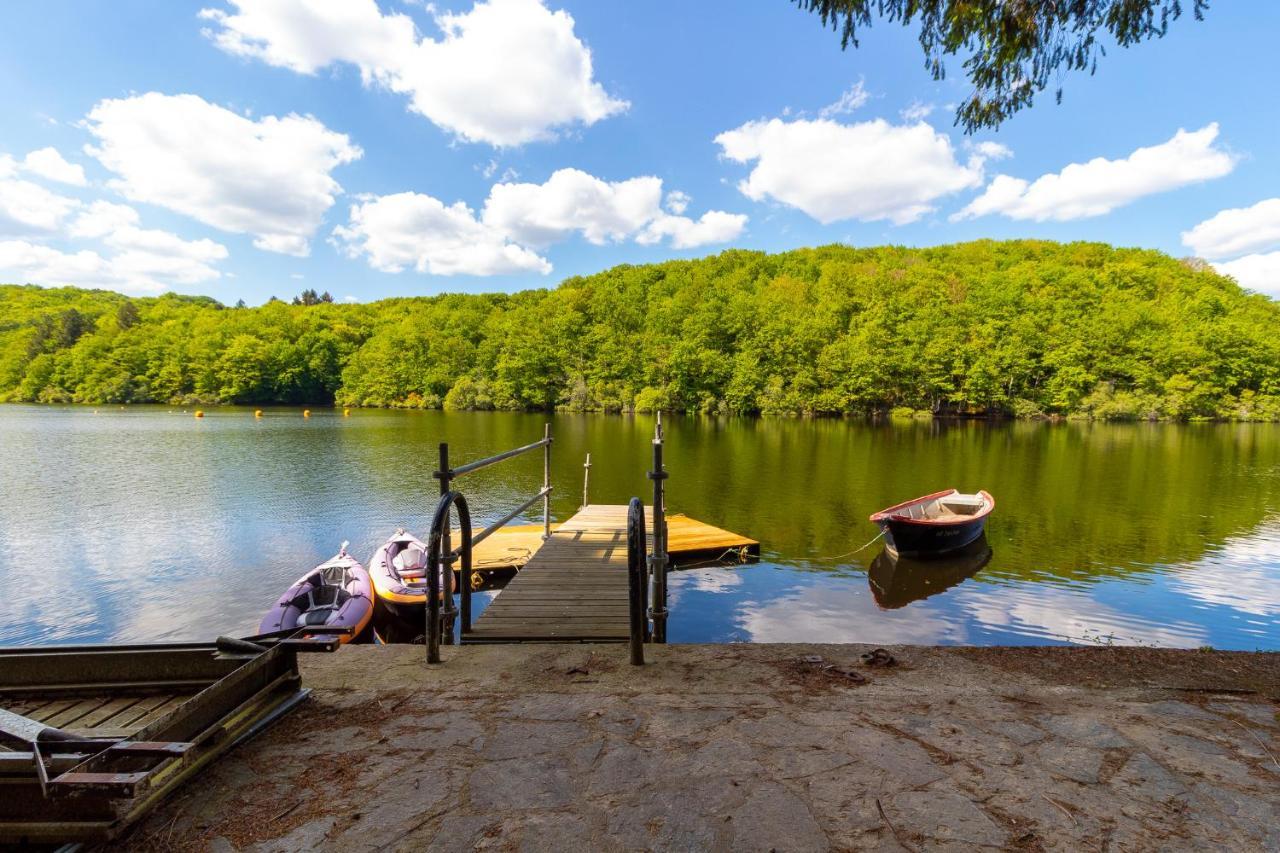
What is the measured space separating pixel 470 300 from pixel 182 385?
150ft

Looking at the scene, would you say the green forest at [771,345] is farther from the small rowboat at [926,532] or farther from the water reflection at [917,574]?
the water reflection at [917,574]

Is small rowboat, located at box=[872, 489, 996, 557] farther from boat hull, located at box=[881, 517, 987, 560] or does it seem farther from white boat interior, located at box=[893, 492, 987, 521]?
white boat interior, located at box=[893, 492, 987, 521]

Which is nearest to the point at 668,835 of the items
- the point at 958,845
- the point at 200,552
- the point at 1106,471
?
→ the point at 958,845

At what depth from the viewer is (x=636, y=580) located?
3939 millimetres

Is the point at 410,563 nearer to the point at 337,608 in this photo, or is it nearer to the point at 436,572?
the point at 337,608

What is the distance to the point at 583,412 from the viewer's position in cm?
7119

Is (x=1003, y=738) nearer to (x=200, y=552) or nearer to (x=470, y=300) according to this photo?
(x=200, y=552)

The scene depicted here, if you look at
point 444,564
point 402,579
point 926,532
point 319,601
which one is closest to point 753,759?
point 444,564

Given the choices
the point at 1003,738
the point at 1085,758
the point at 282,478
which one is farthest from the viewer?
the point at 282,478

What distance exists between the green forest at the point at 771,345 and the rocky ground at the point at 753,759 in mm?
62490

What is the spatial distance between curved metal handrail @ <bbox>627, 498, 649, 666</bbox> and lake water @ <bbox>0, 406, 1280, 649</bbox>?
18.2 feet

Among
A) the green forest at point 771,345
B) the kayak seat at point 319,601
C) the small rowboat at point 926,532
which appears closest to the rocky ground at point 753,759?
the kayak seat at point 319,601

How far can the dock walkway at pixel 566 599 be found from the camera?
5.25m

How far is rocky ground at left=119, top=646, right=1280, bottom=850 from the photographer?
221cm
